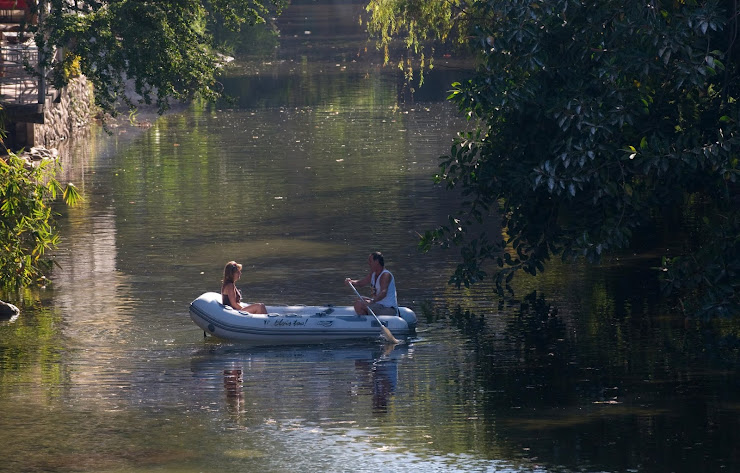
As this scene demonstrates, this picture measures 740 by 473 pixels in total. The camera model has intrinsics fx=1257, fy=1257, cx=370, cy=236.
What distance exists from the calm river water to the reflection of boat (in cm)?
20

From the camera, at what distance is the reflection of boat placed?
16.7m

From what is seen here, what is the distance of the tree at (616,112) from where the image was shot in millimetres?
15031

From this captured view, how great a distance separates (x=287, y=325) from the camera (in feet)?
54.6

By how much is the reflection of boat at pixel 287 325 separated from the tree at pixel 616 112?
2.70 meters

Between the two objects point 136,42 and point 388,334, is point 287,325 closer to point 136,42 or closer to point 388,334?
point 388,334

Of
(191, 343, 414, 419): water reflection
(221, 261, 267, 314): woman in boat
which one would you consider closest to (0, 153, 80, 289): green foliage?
(221, 261, 267, 314): woman in boat

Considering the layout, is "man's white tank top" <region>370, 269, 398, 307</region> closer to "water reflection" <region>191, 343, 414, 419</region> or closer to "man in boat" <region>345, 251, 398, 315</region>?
"man in boat" <region>345, 251, 398, 315</region>

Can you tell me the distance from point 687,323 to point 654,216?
8508 mm

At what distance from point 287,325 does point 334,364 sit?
123cm

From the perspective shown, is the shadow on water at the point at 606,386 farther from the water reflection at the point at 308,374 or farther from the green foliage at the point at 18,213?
the green foliage at the point at 18,213

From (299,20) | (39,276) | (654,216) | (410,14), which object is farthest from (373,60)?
(39,276)

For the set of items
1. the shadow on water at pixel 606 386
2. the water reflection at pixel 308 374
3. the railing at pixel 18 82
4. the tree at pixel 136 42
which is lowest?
the water reflection at pixel 308 374

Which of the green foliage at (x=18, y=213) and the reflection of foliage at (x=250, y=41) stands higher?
the reflection of foliage at (x=250, y=41)

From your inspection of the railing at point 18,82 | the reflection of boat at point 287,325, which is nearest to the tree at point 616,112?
the reflection of boat at point 287,325
